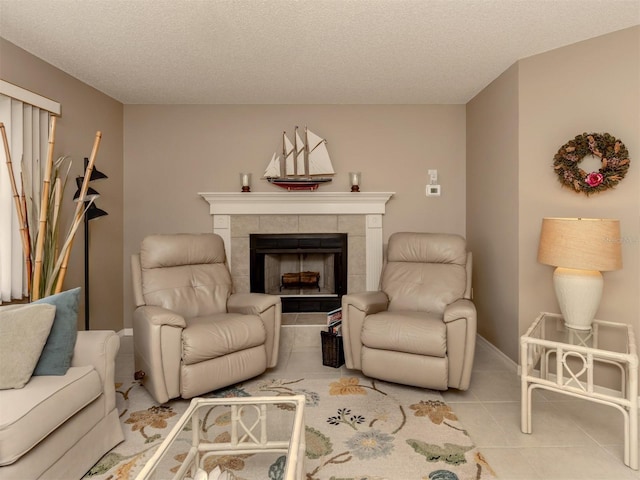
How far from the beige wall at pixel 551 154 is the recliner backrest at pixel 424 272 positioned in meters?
0.42

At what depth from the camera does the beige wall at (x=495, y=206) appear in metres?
2.79

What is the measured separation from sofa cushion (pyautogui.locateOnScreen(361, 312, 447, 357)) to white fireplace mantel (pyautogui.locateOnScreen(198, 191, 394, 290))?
A: 54.2 inches

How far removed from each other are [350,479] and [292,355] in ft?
5.28

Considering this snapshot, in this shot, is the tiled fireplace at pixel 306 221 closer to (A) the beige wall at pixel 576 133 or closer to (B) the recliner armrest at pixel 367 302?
(B) the recliner armrest at pixel 367 302

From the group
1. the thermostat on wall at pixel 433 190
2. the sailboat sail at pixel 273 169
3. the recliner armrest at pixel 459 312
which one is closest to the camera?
the recliner armrest at pixel 459 312

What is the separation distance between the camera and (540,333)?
7.70 ft

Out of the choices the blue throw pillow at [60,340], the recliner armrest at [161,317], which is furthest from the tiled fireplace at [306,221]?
the blue throw pillow at [60,340]

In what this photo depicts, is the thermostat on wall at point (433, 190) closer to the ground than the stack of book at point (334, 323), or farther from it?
farther from it

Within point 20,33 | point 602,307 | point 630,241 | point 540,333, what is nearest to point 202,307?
point 20,33

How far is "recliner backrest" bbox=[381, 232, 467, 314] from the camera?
2814 mm

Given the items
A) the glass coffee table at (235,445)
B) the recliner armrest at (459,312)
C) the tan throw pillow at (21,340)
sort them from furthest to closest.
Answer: the recliner armrest at (459,312) → the tan throw pillow at (21,340) → the glass coffee table at (235,445)

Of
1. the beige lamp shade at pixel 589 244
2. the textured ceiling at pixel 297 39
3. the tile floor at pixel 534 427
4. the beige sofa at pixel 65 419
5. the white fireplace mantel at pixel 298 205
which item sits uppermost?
the textured ceiling at pixel 297 39

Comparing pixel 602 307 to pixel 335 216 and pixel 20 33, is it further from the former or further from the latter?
pixel 20 33

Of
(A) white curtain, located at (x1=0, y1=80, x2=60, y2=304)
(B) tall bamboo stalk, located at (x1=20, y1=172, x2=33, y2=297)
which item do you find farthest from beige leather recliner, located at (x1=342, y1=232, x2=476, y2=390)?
(A) white curtain, located at (x1=0, y1=80, x2=60, y2=304)
